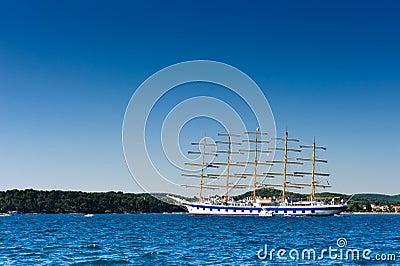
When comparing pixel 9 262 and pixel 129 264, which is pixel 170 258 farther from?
pixel 9 262

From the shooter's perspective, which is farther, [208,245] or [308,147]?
[308,147]

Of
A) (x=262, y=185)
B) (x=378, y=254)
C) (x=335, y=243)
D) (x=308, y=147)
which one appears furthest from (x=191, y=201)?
(x=378, y=254)

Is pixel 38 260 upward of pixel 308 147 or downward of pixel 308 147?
downward

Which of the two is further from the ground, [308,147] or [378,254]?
[308,147]

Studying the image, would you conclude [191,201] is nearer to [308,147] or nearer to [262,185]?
[262,185]

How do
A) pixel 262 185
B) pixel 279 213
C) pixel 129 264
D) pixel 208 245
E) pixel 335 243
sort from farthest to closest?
pixel 262 185 → pixel 279 213 → pixel 335 243 → pixel 208 245 → pixel 129 264

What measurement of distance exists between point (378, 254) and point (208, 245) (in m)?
15.8

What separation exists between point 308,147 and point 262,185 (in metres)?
21.5

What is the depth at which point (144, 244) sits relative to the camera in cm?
5331

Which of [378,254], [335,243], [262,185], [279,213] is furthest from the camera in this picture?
[262,185]

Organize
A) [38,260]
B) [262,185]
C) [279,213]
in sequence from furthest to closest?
[262,185], [279,213], [38,260]

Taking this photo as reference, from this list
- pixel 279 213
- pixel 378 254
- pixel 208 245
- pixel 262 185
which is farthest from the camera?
pixel 262 185

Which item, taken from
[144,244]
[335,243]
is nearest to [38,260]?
[144,244]

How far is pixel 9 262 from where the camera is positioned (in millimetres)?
39094
